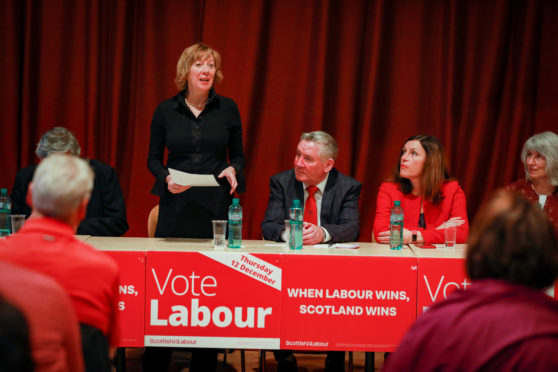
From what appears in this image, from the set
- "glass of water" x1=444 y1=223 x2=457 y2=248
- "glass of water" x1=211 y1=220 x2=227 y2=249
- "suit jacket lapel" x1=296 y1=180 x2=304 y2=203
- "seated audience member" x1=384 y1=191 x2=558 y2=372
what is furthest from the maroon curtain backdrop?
"seated audience member" x1=384 y1=191 x2=558 y2=372

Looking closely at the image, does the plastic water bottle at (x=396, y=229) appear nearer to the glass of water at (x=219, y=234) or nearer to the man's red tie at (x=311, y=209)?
the man's red tie at (x=311, y=209)

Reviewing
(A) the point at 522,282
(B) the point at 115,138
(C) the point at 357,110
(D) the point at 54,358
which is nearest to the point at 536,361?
(A) the point at 522,282

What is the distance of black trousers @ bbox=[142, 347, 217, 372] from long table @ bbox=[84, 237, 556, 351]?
345 mm

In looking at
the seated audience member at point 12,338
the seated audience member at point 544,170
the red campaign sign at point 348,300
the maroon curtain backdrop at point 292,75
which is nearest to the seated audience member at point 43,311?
the seated audience member at point 12,338

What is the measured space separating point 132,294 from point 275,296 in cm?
68

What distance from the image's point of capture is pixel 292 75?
4648 mm

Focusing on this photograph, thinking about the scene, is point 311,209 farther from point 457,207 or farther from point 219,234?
point 457,207

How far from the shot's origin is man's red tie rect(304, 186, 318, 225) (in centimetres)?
360

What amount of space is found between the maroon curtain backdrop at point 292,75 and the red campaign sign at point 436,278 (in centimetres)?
184

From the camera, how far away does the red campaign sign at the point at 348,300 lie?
289 centimetres

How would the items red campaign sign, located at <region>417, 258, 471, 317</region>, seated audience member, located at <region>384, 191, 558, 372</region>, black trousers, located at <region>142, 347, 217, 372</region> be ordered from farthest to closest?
black trousers, located at <region>142, 347, 217, 372</region> → red campaign sign, located at <region>417, 258, 471, 317</region> → seated audience member, located at <region>384, 191, 558, 372</region>

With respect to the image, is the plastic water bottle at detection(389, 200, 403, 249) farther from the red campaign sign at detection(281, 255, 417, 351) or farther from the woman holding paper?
the woman holding paper

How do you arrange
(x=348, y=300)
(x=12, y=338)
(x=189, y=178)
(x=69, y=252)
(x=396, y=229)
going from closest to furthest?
(x=12, y=338), (x=69, y=252), (x=348, y=300), (x=189, y=178), (x=396, y=229)

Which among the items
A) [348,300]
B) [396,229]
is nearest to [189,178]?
[348,300]
